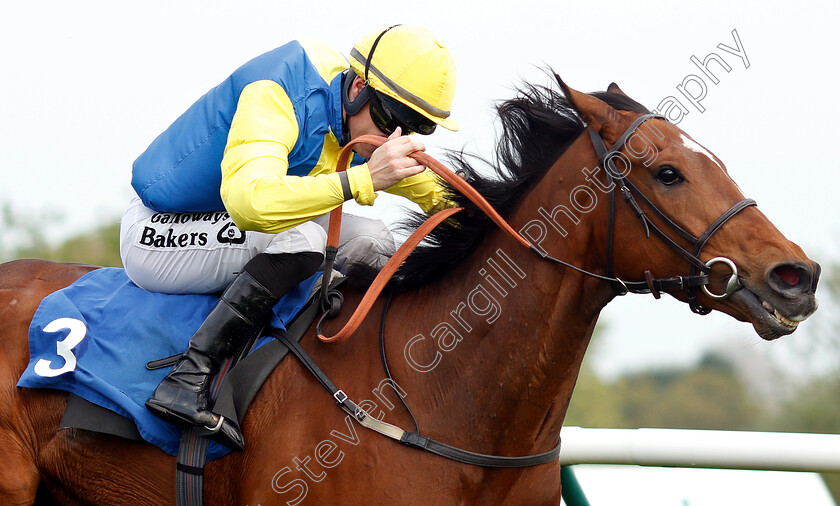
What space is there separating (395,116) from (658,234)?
1127 mm

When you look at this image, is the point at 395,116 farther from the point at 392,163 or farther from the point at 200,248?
the point at 200,248

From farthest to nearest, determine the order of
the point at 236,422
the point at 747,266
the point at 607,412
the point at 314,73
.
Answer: the point at 607,412
the point at 314,73
the point at 236,422
the point at 747,266

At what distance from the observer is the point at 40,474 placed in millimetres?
3479

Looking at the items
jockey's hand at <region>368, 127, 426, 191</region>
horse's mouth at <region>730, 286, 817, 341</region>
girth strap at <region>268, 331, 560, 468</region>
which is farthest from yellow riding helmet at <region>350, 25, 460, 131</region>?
horse's mouth at <region>730, 286, 817, 341</region>

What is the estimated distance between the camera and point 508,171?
350 centimetres

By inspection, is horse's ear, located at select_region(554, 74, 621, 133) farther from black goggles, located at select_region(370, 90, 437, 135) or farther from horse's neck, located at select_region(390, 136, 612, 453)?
black goggles, located at select_region(370, 90, 437, 135)

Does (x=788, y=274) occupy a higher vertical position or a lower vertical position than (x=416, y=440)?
higher

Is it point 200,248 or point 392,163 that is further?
point 200,248

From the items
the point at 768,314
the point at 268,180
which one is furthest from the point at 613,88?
the point at 268,180

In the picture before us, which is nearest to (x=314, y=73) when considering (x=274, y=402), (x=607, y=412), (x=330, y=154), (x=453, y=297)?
(x=330, y=154)

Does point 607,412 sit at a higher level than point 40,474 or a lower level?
lower

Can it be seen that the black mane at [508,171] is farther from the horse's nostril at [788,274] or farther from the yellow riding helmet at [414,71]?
the horse's nostril at [788,274]

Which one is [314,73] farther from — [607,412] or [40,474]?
[607,412]

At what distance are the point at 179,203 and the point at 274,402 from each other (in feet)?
3.13
